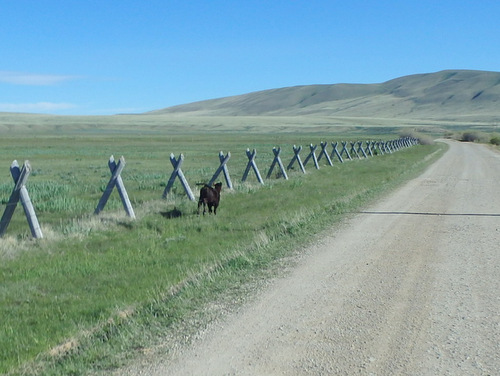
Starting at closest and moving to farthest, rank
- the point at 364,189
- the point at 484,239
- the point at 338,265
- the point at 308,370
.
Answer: the point at 308,370, the point at 338,265, the point at 484,239, the point at 364,189

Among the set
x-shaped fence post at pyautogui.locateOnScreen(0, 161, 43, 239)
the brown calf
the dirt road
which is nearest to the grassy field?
x-shaped fence post at pyautogui.locateOnScreen(0, 161, 43, 239)

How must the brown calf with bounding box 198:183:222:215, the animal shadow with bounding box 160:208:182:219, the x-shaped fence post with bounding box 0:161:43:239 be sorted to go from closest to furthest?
the x-shaped fence post with bounding box 0:161:43:239 → the brown calf with bounding box 198:183:222:215 → the animal shadow with bounding box 160:208:182:219

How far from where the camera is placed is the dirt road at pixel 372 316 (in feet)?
16.2

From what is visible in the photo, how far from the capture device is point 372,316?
615 cm

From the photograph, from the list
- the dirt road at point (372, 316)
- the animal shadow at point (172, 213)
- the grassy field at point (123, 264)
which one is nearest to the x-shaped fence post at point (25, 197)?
the grassy field at point (123, 264)

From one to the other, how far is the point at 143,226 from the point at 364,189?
9088 mm

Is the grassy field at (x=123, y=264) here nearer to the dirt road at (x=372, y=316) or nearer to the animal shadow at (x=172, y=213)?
the animal shadow at (x=172, y=213)

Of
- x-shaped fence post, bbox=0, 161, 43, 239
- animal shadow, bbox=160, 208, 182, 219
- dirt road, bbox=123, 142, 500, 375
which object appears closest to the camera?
dirt road, bbox=123, 142, 500, 375

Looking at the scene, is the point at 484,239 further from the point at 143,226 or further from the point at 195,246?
the point at 143,226

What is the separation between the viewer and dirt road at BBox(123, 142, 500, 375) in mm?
4945

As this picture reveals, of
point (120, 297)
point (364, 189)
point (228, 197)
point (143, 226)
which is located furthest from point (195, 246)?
point (364, 189)

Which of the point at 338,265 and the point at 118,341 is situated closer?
the point at 118,341

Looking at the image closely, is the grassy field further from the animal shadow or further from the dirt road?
the dirt road

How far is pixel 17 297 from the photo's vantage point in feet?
24.0
